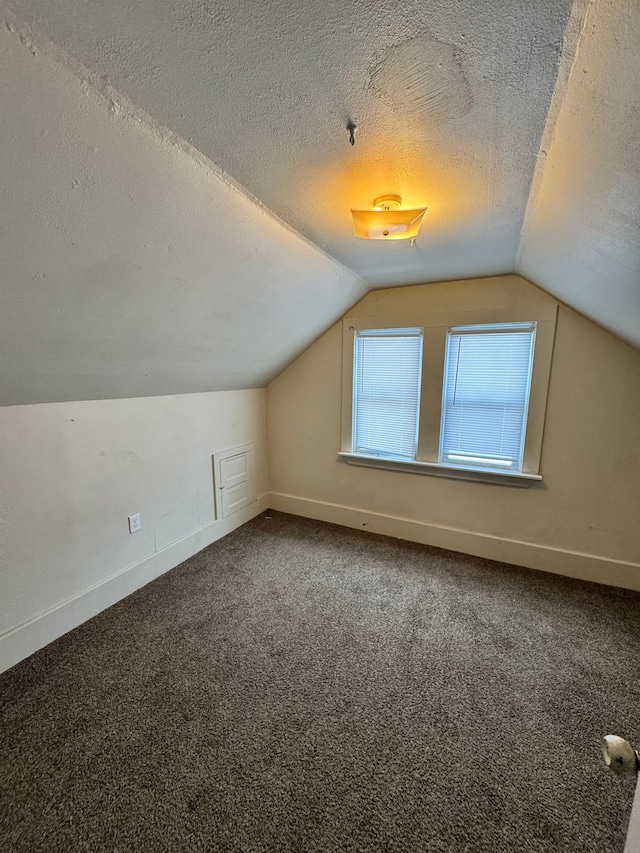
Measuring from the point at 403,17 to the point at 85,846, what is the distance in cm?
232

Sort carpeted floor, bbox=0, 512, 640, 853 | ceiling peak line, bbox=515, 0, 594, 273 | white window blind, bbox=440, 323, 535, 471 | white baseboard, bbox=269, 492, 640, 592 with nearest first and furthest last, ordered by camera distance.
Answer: ceiling peak line, bbox=515, 0, 594, 273, carpeted floor, bbox=0, 512, 640, 853, white baseboard, bbox=269, 492, 640, 592, white window blind, bbox=440, 323, 535, 471

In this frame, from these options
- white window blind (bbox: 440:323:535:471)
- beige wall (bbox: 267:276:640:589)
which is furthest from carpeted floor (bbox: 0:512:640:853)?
white window blind (bbox: 440:323:535:471)

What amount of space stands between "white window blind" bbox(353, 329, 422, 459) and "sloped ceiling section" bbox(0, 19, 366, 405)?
2.24ft

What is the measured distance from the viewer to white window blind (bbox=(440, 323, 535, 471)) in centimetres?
239

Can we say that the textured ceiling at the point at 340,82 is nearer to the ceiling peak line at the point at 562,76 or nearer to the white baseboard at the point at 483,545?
the ceiling peak line at the point at 562,76

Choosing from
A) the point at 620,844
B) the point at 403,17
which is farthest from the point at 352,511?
the point at 403,17

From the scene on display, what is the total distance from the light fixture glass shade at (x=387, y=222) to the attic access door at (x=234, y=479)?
2.07m

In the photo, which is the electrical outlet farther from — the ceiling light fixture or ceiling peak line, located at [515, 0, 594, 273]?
ceiling peak line, located at [515, 0, 594, 273]

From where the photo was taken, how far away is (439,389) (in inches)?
103

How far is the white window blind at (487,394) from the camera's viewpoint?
2395 mm

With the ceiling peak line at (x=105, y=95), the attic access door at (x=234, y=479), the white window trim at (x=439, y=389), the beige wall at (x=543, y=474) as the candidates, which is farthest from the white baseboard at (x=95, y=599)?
the ceiling peak line at (x=105, y=95)

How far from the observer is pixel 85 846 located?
3.35 feet

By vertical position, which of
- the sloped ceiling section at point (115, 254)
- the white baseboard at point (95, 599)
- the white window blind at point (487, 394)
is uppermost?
the sloped ceiling section at point (115, 254)

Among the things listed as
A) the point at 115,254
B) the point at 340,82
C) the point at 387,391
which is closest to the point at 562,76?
the point at 340,82
